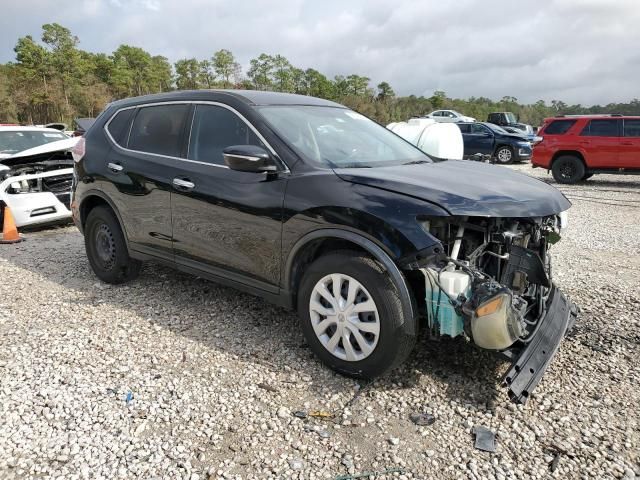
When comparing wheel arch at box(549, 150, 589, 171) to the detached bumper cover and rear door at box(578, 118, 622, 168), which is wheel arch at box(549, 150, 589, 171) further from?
the detached bumper cover

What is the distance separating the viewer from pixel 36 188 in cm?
775

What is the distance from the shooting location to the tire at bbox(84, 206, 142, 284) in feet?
15.6

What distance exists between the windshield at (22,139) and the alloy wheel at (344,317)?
7902mm

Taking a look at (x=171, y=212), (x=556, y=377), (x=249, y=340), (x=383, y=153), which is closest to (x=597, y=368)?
(x=556, y=377)

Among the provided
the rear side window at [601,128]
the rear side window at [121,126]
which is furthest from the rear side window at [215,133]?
the rear side window at [601,128]

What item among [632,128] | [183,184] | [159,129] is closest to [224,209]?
[183,184]

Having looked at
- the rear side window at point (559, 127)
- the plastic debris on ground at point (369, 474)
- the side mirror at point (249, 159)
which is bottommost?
the plastic debris on ground at point (369, 474)

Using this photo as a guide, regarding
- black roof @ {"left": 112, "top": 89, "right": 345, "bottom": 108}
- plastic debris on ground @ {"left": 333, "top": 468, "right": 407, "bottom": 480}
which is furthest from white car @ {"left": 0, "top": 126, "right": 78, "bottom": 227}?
plastic debris on ground @ {"left": 333, "top": 468, "right": 407, "bottom": 480}

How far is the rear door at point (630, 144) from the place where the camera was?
→ 12.5 metres

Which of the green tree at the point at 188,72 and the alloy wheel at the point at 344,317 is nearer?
the alloy wheel at the point at 344,317

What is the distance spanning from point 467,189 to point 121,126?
3.31m

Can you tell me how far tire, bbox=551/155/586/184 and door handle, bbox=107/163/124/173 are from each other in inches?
481

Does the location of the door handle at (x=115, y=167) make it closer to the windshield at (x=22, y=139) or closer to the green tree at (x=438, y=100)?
the windshield at (x=22, y=139)

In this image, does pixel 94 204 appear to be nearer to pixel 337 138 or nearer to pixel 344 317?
pixel 337 138
